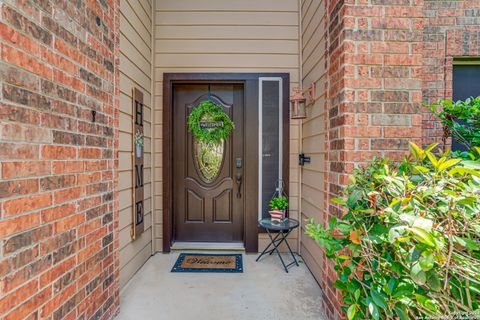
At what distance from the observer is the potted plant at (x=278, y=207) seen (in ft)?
9.43

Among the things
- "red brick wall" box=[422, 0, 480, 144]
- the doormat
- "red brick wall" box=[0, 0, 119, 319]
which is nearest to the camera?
"red brick wall" box=[0, 0, 119, 319]

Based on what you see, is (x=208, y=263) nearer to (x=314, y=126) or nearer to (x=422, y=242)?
(x=314, y=126)

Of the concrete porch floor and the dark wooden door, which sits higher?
the dark wooden door

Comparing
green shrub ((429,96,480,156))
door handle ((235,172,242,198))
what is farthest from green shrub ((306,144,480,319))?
door handle ((235,172,242,198))

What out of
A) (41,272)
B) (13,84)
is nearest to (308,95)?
(13,84)

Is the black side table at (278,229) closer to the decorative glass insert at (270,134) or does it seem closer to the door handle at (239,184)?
the decorative glass insert at (270,134)

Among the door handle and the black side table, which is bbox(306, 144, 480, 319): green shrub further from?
the door handle

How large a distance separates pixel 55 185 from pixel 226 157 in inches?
82.5

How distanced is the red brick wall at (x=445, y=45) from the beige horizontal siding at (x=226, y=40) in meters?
1.28

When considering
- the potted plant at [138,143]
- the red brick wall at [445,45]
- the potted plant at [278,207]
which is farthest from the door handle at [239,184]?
the red brick wall at [445,45]

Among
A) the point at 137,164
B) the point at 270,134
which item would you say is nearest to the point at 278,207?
the point at 270,134

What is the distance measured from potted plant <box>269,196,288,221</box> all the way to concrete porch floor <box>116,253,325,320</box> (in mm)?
518

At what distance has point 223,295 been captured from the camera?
2.18 metres

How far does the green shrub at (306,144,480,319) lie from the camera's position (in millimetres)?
780
